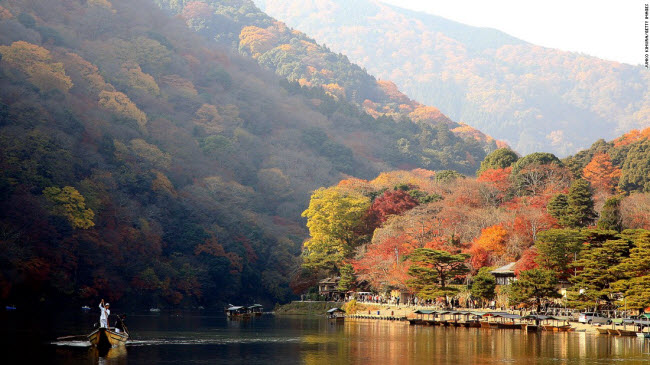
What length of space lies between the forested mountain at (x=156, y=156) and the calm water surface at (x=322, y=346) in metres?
16.5

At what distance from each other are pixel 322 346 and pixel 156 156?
7380 centimetres

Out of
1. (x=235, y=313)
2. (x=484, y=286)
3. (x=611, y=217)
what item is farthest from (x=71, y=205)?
(x=611, y=217)

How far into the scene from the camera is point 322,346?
152ft

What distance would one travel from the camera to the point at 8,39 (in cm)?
12200

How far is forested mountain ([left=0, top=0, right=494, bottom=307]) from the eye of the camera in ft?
253

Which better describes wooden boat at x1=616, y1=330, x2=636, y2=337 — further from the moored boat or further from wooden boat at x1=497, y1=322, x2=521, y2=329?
wooden boat at x1=497, y1=322, x2=521, y2=329

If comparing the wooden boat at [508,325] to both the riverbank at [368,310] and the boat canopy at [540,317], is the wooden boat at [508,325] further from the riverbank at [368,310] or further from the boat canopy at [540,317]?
the riverbank at [368,310]

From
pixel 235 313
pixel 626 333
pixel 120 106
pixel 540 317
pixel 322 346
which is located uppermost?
pixel 120 106

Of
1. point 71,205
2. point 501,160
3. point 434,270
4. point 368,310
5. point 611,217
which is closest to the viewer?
point 611,217

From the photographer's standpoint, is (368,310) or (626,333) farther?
(368,310)

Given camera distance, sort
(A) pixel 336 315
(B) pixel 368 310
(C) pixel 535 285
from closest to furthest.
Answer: (C) pixel 535 285 → (A) pixel 336 315 → (B) pixel 368 310

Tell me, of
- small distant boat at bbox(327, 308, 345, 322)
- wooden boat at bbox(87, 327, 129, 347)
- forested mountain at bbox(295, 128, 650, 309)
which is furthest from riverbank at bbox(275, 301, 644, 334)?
wooden boat at bbox(87, 327, 129, 347)

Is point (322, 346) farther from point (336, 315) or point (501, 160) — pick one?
point (501, 160)

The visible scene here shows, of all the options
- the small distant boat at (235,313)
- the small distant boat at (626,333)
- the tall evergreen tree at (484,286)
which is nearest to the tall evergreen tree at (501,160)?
the tall evergreen tree at (484,286)
